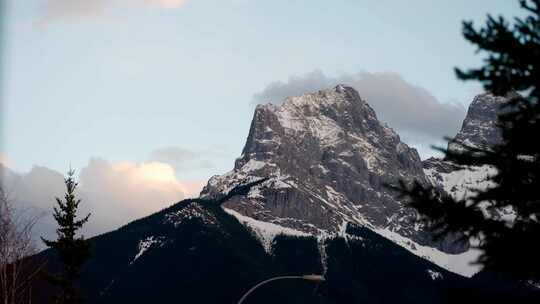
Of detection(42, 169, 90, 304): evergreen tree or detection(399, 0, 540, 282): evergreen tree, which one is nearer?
detection(399, 0, 540, 282): evergreen tree

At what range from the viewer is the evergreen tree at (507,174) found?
15031mm

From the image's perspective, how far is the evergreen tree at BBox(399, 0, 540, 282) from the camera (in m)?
15.0

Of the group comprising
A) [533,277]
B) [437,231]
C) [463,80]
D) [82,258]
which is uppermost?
[82,258]

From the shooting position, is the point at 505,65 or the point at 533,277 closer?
the point at 533,277

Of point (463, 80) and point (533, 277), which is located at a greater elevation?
point (463, 80)

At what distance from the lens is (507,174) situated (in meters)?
16.0

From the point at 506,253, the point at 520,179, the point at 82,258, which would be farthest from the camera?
the point at 82,258

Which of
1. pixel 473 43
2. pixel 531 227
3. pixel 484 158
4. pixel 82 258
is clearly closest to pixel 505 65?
pixel 473 43

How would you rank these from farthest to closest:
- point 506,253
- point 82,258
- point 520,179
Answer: point 82,258, point 520,179, point 506,253

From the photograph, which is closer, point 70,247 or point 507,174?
point 507,174

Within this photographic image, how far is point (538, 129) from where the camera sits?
15727mm

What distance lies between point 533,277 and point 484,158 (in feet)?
7.89

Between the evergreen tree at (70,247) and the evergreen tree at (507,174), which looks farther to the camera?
the evergreen tree at (70,247)

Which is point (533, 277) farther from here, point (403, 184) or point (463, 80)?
point (463, 80)
